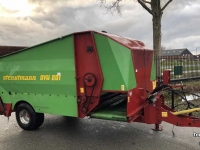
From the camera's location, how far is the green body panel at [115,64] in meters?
4.24

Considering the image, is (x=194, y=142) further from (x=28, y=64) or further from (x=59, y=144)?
(x=28, y=64)

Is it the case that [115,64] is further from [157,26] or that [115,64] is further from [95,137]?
[157,26]

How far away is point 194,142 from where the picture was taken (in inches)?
181

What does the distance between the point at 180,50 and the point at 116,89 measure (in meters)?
61.4

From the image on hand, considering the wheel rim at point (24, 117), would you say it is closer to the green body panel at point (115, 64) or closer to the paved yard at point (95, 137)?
→ the paved yard at point (95, 137)

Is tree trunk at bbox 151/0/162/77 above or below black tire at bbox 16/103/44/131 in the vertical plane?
above

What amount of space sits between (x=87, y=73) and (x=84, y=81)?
0.59 ft

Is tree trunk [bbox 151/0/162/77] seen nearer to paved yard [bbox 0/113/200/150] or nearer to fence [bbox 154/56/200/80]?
fence [bbox 154/56/200/80]

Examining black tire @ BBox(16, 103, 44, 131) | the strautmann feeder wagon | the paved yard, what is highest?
the strautmann feeder wagon

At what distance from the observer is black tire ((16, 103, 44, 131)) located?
18.2ft

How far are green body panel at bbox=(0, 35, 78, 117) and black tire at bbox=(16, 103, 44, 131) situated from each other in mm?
182

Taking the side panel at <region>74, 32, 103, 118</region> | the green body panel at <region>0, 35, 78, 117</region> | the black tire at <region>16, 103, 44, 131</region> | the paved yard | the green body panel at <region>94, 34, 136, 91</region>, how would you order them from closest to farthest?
the green body panel at <region>94, 34, 136, 91</region>
the side panel at <region>74, 32, 103, 118</region>
the paved yard
the green body panel at <region>0, 35, 78, 117</region>
the black tire at <region>16, 103, 44, 131</region>

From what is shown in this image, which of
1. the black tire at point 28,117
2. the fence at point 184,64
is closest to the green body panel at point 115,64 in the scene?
the black tire at point 28,117

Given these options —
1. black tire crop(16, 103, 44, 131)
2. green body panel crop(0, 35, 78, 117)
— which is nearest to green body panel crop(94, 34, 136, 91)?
green body panel crop(0, 35, 78, 117)
